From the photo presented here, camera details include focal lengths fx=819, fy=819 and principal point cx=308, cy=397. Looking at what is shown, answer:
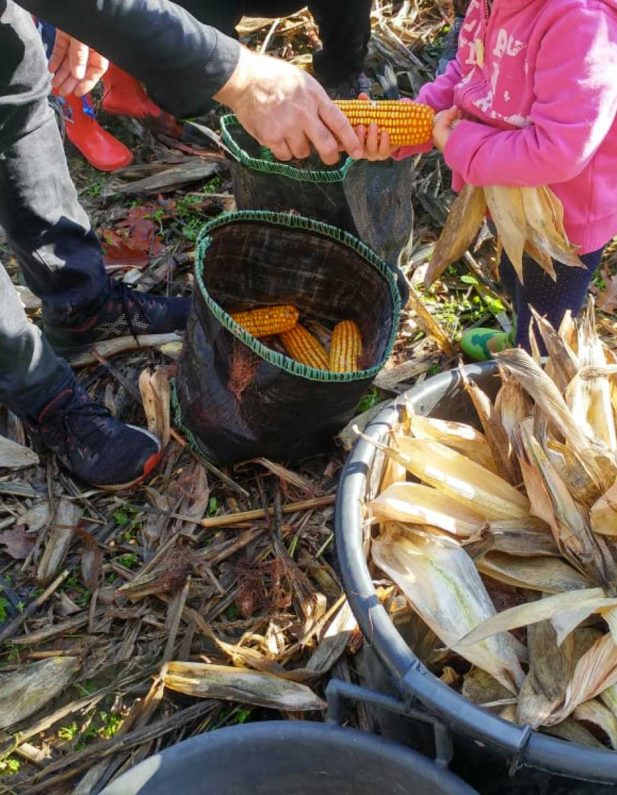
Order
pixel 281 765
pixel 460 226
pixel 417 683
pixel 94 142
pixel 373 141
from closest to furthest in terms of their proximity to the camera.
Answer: pixel 417 683, pixel 281 765, pixel 373 141, pixel 460 226, pixel 94 142

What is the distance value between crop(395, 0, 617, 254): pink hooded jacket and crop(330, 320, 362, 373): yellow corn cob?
60 centimetres

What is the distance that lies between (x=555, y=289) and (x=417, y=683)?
1322 millimetres

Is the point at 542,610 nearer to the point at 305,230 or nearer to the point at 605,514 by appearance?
the point at 605,514

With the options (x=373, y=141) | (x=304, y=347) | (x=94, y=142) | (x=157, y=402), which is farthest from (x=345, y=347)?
(x=94, y=142)

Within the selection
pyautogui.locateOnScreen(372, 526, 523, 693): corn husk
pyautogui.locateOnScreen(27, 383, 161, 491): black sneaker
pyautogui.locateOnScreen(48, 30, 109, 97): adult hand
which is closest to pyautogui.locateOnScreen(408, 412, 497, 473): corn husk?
pyautogui.locateOnScreen(372, 526, 523, 693): corn husk

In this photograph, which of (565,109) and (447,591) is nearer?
(447,591)

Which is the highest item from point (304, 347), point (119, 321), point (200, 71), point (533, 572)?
point (200, 71)

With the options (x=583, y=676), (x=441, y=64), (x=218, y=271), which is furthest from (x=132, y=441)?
(x=441, y=64)

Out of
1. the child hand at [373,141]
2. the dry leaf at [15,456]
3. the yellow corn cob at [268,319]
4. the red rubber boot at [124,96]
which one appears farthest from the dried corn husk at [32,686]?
the red rubber boot at [124,96]

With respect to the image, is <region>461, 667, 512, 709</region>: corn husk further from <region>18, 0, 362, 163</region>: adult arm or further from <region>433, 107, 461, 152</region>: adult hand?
<region>433, 107, 461, 152</region>: adult hand

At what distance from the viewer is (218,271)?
260 centimetres

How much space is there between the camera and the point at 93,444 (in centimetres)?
236

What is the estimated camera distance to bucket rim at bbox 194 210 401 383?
2029 mm

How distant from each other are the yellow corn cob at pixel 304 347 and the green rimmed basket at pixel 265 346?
5.2 inches
